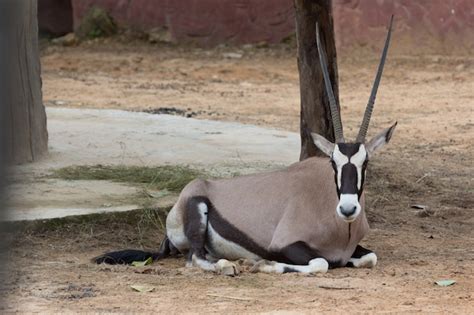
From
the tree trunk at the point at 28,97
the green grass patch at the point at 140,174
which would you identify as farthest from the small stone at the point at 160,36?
the green grass patch at the point at 140,174

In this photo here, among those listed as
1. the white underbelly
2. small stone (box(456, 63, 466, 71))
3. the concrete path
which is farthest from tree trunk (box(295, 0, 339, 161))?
small stone (box(456, 63, 466, 71))

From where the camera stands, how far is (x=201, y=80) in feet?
46.9

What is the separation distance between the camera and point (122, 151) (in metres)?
7.77

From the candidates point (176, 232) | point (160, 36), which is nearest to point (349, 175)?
point (176, 232)

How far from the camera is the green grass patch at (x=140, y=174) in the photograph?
6.71 meters

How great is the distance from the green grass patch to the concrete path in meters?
0.13

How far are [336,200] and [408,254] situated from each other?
0.60 m

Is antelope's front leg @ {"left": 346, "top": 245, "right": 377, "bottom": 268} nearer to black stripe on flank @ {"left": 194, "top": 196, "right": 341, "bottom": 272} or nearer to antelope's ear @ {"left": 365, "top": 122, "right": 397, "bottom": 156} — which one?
black stripe on flank @ {"left": 194, "top": 196, "right": 341, "bottom": 272}

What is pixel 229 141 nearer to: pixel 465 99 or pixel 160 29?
pixel 465 99

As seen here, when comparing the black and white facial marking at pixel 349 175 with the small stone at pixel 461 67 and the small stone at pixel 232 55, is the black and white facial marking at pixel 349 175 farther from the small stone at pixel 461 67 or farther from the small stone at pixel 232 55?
the small stone at pixel 232 55

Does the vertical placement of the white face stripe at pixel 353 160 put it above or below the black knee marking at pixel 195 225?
above

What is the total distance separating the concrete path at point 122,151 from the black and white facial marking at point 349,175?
1541mm

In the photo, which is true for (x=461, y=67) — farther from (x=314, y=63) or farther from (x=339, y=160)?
(x=339, y=160)

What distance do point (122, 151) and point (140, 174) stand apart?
880 mm
